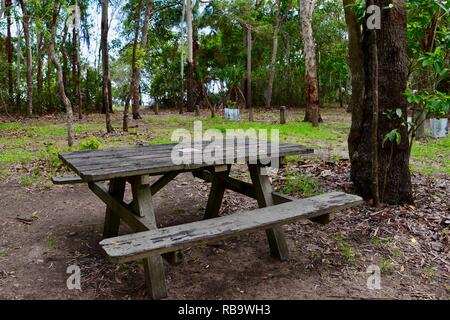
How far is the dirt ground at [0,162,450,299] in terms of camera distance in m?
2.88

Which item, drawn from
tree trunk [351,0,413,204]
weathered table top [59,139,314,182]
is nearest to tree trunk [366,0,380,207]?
tree trunk [351,0,413,204]

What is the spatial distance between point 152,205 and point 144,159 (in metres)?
0.38

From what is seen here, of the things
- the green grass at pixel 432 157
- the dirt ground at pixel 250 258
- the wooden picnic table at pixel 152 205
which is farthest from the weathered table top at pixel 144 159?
the green grass at pixel 432 157

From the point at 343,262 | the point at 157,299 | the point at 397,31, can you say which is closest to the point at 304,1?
the point at 397,31

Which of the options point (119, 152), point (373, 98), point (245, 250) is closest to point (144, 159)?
point (119, 152)

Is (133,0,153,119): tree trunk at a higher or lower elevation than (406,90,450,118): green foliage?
higher

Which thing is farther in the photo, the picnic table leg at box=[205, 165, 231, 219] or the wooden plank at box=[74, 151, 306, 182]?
the picnic table leg at box=[205, 165, 231, 219]

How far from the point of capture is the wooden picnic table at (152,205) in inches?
97.0

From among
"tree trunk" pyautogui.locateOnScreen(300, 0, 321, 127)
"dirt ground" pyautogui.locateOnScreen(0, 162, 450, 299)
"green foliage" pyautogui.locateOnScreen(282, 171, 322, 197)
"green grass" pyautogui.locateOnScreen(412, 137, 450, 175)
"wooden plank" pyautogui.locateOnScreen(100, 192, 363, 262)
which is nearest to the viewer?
"wooden plank" pyautogui.locateOnScreen(100, 192, 363, 262)

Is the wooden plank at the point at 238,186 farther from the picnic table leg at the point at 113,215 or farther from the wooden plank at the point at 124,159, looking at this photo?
the picnic table leg at the point at 113,215

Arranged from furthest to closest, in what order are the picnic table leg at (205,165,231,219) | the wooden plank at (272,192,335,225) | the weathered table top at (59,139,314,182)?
the picnic table leg at (205,165,231,219) → the wooden plank at (272,192,335,225) → the weathered table top at (59,139,314,182)

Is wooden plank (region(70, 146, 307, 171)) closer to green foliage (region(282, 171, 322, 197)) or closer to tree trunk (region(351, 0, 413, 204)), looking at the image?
tree trunk (region(351, 0, 413, 204))

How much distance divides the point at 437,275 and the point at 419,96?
163cm
